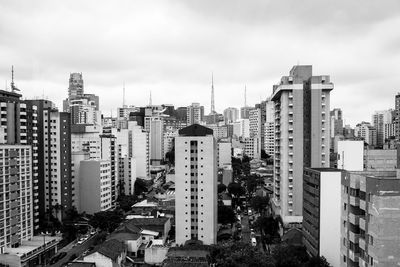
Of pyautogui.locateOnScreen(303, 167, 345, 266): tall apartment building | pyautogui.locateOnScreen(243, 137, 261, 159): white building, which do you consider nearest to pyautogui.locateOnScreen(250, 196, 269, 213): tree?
pyautogui.locateOnScreen(303, 167, 345, 266): tall apartment building

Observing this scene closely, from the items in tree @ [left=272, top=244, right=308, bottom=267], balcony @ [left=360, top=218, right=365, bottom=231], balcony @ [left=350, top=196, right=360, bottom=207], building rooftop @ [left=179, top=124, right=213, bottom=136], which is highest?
building rooftop @ [left=179, top=124, right=213, bottom=136]

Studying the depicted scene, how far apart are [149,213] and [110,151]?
58.8 feet

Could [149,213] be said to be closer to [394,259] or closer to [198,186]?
[198,186]

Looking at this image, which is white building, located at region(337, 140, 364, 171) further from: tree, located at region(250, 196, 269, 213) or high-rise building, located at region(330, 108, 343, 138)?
high-rise building, located at region(330, 108, 343, 138)

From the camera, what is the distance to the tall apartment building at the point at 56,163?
47938 mm

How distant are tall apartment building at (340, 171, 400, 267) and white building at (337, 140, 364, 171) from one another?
21821 mm

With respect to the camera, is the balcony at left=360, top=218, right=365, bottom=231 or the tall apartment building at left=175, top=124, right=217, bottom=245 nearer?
the balcony at left=360, top=218, right=365, bottom=231

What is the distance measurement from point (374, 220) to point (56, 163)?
40.6m

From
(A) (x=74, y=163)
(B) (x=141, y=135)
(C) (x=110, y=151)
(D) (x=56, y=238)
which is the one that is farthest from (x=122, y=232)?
(B) (x=141, y=135)


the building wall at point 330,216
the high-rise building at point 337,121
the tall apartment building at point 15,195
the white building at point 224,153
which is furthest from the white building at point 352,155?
the high-rise building at point 337,121

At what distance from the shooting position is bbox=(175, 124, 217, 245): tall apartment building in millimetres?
37500

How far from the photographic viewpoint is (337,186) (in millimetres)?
29766

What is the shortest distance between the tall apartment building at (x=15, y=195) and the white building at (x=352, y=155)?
3269cm

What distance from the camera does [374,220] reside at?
680 inches
